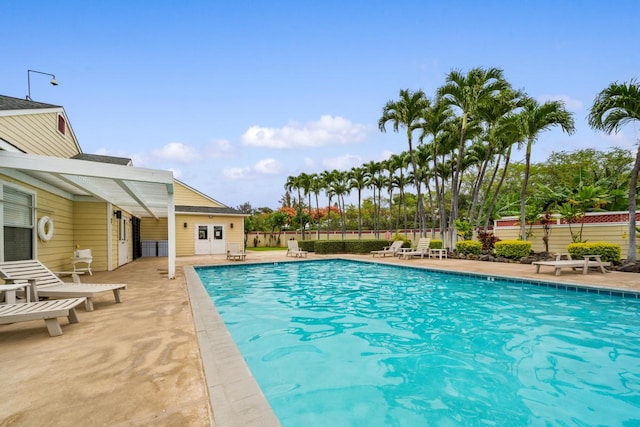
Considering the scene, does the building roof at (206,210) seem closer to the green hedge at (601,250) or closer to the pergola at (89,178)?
the pergola at (89,178)

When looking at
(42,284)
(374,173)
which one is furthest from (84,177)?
(374,173)

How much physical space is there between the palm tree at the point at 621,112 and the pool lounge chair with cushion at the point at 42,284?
1465cm

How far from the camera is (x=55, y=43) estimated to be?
37.6 ft

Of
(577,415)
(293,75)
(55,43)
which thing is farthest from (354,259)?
(55,43)

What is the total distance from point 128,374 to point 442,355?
361cm

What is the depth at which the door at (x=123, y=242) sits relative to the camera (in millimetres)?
13089

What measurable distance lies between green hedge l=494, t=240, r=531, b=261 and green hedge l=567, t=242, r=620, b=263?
2016 millimetres

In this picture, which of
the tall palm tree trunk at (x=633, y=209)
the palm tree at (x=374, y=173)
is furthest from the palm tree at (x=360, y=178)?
the tall palm tree trunk at (x=633, y=209)

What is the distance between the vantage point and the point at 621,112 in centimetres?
1060

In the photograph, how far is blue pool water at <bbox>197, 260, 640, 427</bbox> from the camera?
3.01m

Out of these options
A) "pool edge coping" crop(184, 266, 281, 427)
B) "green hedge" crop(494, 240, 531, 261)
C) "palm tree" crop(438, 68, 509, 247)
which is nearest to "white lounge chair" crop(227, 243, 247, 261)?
"pool edge coping" crop(184, 266, 281, 427)

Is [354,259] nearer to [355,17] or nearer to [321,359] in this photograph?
[355,17]

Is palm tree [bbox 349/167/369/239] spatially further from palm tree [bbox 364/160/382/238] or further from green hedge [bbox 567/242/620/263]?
green hedge [bbox 567/242/620/263]

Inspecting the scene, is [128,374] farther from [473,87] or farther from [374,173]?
[374,173]
